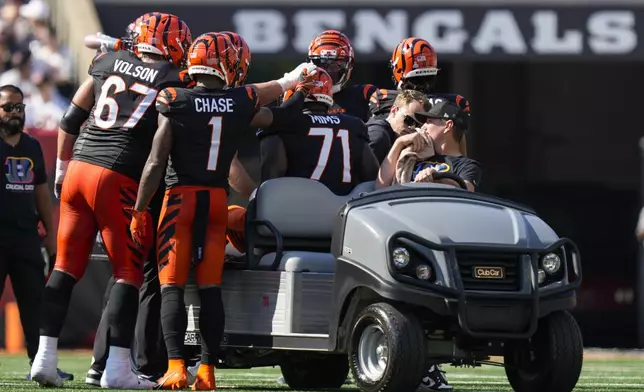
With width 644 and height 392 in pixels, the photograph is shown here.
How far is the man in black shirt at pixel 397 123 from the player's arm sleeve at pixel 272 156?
77 centimetres

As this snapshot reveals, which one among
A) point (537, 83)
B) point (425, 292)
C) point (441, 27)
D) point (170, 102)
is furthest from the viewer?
point (537, 83)

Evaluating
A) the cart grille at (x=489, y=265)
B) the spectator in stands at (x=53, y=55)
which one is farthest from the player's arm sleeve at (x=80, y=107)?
the spectator in stands at (x=53, y=55)

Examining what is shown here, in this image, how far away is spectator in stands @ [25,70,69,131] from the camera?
1625cm

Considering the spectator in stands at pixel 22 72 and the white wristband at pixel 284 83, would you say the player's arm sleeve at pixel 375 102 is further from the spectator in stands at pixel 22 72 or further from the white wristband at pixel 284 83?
the spectator in stands at pixel 22 72

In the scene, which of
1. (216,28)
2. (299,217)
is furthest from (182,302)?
(216,28)

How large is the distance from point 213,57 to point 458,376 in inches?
151

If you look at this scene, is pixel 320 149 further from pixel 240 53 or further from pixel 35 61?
pixel 35 61

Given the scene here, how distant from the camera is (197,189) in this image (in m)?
8.41

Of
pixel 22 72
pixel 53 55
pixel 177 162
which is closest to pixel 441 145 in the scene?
pixel 177 162

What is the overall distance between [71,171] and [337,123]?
149 cm

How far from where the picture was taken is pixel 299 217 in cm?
855

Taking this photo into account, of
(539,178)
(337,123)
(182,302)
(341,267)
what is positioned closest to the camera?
(341,267)

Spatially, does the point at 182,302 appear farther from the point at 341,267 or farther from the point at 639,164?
the point at 639,164

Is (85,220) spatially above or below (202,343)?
above
